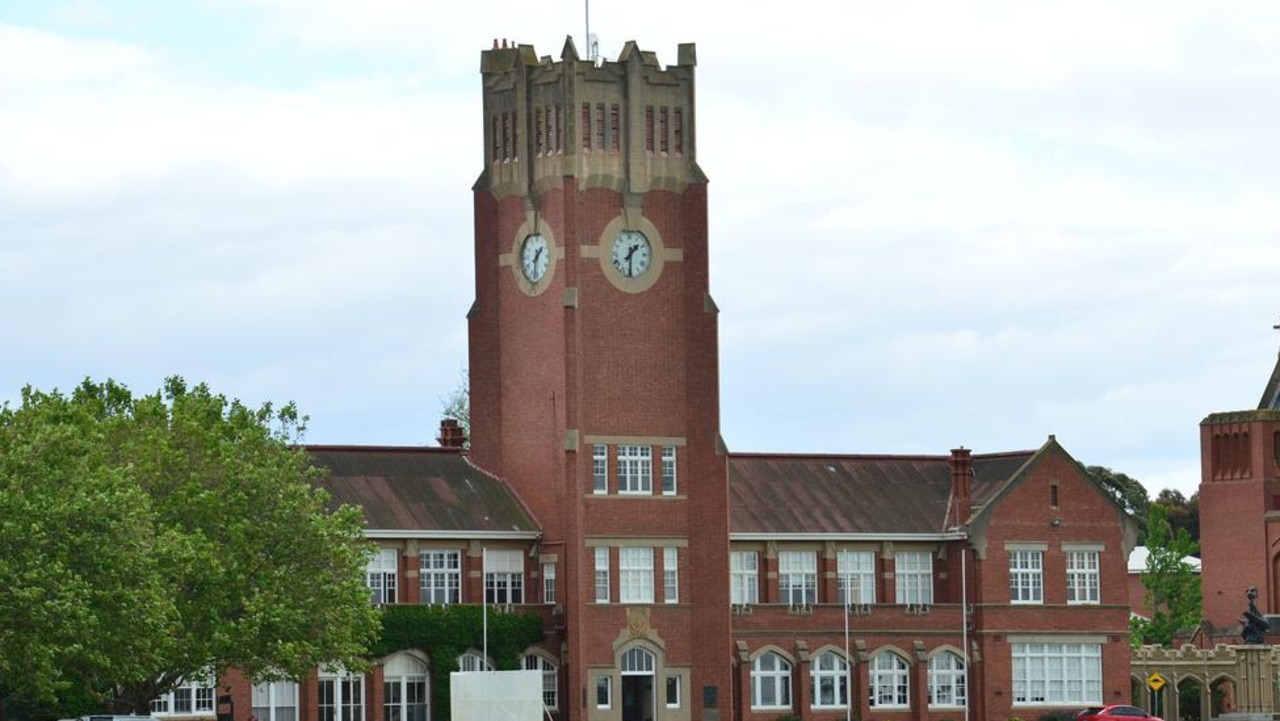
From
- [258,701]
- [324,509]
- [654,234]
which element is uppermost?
[654,234]

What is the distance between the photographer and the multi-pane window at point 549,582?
91562mm

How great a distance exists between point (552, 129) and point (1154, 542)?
7260 cm

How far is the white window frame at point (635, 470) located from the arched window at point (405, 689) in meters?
8.91

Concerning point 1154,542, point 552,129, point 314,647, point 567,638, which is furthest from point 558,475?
point 1154,542

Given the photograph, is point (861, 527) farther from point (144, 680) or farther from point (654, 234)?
point (144, 680)

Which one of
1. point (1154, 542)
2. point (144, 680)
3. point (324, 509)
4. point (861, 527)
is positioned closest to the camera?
point (144, 680)

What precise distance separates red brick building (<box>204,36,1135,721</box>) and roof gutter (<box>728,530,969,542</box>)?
0.08m

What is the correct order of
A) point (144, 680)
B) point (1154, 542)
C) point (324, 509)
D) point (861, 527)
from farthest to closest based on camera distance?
point (1154, 542)
point (861, 527)
point (324, 509)
point (144, 680)

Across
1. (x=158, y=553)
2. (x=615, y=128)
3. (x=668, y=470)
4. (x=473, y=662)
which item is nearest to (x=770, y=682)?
(x=668, y=470)

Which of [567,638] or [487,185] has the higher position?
[487,185]

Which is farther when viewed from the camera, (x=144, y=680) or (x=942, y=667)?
(x=942, y=667)

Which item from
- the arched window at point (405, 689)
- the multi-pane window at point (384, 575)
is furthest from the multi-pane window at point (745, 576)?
the multi-pane window at point (384, 575)

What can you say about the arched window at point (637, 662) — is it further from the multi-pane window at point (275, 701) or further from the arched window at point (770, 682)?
the multi-pane window at point (275, 701)

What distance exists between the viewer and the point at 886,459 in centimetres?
10288
